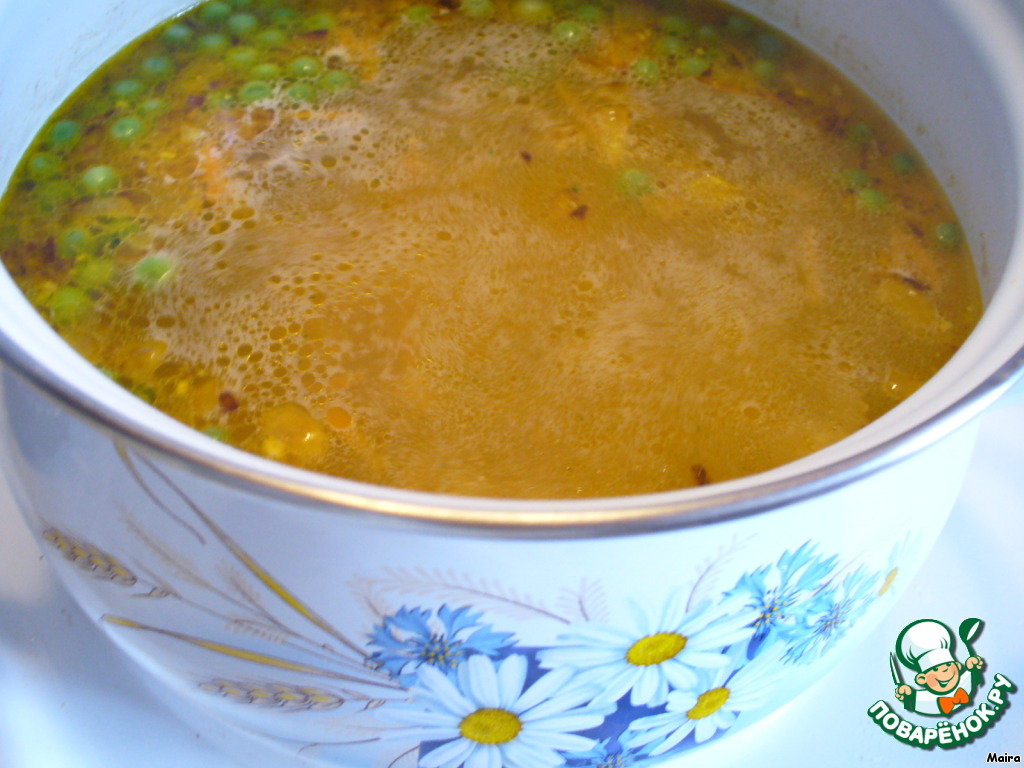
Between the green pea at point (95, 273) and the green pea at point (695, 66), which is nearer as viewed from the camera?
the green pea at point (95, 273)

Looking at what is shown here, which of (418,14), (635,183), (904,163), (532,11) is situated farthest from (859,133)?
(418,14)

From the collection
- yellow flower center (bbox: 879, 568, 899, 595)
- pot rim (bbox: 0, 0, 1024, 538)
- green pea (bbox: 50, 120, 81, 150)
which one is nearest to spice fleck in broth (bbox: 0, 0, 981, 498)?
green pea (bbox: 50, 120, 81, 150)

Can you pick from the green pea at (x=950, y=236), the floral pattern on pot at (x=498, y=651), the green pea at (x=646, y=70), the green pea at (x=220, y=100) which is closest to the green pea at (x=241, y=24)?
the green pea at (x=220, y=100)

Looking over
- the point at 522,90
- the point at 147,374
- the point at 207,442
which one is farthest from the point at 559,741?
the point at 522,90

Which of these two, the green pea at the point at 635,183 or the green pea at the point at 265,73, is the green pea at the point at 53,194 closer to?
the green pea at the point at 265,73

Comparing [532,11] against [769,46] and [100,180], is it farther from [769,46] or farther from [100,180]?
[100,180]

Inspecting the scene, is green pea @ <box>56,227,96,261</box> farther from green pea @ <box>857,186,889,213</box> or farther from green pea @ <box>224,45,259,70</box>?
green pea @ <box>857,186,889,213</box>
